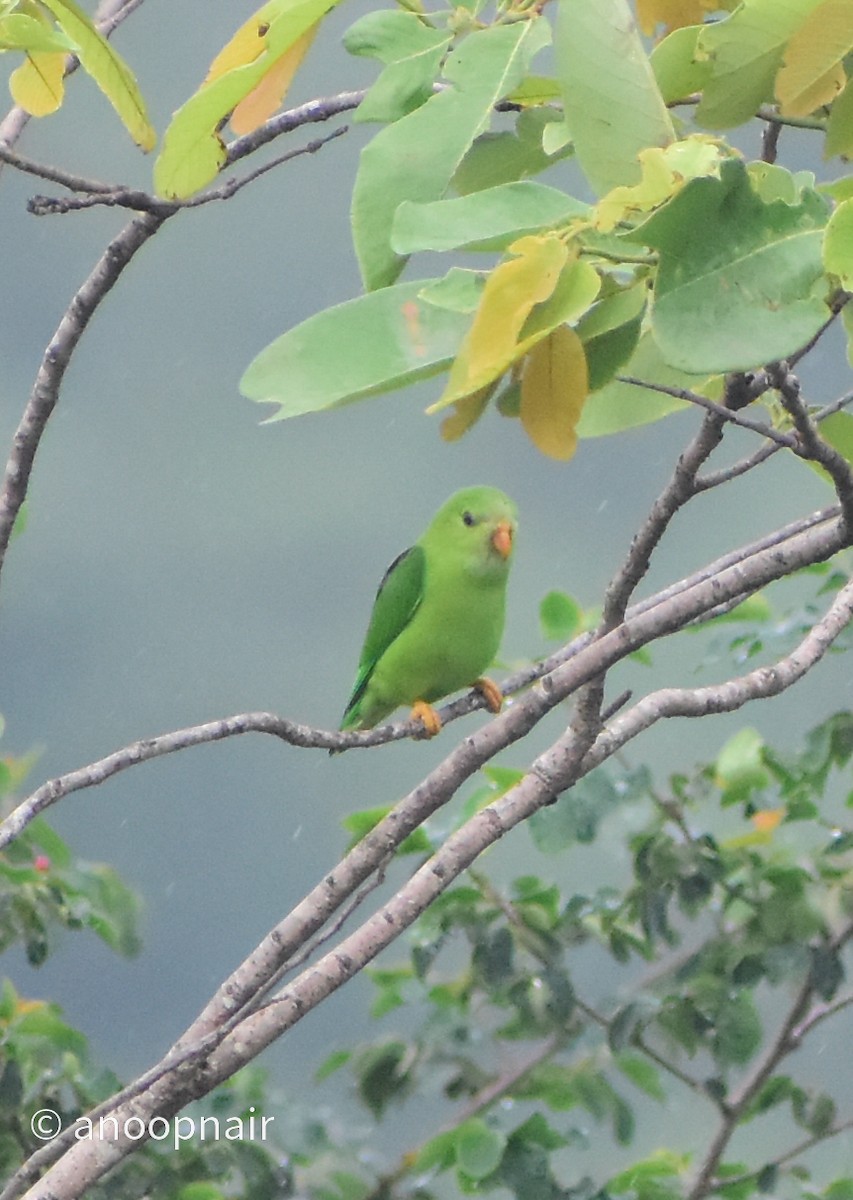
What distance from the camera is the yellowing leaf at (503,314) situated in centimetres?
35

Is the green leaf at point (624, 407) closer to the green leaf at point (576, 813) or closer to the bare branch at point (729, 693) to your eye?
the bare branch at point (729, 693)

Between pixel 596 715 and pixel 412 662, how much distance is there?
2.14ft

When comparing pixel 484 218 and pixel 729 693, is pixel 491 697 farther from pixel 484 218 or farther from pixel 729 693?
pixel 484 218

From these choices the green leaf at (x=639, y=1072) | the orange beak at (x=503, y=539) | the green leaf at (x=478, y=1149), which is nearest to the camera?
the green leaf at (x=478, y=1149)

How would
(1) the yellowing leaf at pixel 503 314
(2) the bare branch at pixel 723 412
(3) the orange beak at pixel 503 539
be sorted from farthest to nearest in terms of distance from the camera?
(3) the orange beak at pixel 503 539
(2) the bare branch at pixel 723 412
(1) the yellowing leaf at pixel 503 314

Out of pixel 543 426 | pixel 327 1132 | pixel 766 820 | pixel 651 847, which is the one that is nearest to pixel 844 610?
pixel 543 426

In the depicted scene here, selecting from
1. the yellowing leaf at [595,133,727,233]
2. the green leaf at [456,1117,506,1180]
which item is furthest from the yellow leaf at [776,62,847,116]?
the green leaf at [456,1117,506,1180]

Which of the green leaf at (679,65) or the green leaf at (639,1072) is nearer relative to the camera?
the green leaf at (679,65)

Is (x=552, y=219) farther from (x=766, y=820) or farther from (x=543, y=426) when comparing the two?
(x=766, y=820)

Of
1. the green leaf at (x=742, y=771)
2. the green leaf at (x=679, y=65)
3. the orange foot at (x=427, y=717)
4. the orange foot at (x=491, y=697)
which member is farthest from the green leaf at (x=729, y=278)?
the green leaf at (x=742, y=771)

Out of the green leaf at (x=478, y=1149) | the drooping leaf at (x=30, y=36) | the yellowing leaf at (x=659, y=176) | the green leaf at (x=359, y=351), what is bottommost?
the green leaf at (x=478, y=1149)

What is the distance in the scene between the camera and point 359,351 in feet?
1.22

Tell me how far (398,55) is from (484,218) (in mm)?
163

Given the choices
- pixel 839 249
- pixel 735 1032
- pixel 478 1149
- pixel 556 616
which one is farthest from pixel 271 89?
pixel 735 1032
